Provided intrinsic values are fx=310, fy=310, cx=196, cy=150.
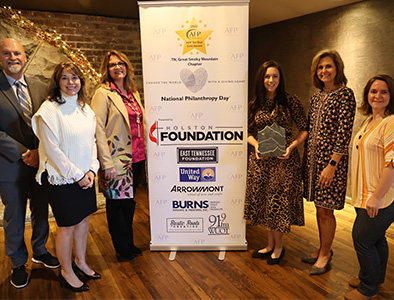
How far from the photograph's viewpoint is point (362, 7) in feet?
11.4

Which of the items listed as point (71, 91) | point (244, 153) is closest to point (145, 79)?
point (71, 91)

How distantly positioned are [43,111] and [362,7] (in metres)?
3.49

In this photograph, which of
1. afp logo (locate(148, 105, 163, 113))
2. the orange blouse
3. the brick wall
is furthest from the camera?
the brick wall

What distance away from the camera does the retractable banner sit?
94.9 inches

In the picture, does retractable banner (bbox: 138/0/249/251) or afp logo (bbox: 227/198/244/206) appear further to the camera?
afp logo (bbox: 227/198/244/206)

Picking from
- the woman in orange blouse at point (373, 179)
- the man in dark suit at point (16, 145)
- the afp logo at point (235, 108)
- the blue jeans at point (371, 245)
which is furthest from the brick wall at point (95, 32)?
the blue jeans at point (371, 245)

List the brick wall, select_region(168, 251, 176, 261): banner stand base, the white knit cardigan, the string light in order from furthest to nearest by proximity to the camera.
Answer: the brick wall, the string light, select_region(168, 251, 176, 261): banner stand base, the white knit cardigan

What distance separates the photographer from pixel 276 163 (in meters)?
2.42

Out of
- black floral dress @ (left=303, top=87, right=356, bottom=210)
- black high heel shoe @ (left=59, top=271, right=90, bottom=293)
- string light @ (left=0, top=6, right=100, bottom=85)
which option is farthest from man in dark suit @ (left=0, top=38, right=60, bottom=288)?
black floral dress @ (left=303, top=87, right=356, bottom=210)

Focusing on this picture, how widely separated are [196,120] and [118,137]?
2.10ft

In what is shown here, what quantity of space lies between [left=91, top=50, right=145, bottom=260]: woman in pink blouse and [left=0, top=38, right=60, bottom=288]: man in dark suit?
1.57 feet

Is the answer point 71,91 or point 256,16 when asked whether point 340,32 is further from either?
point 71,91

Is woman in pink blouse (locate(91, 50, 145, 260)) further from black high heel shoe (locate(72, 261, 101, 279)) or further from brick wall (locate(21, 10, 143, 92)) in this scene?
brick wall (locate(21, 10, 143, 92))

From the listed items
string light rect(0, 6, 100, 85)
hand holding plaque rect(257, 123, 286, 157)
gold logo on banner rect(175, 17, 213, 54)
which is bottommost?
hand holding plaque rect(257, 123, 286, 157)
